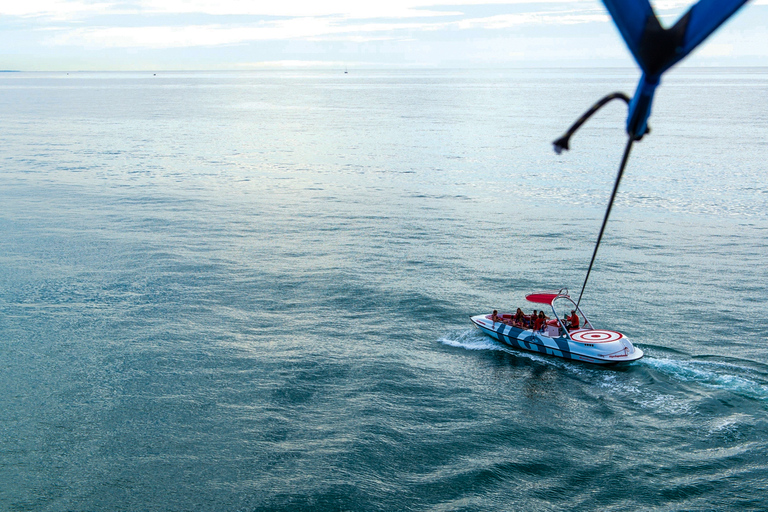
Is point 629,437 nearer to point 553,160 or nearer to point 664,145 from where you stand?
point 553,160

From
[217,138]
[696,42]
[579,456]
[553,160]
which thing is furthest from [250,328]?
[217,138]

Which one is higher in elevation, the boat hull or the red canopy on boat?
the red canopy on boat

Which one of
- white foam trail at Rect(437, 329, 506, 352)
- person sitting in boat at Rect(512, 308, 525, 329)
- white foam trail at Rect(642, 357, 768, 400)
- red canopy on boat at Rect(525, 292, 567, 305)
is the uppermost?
red canopy on boat at Rect(525, 292, 567, 305)

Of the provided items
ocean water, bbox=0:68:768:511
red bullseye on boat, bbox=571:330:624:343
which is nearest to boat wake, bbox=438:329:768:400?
ocean water, bbox=0:68:768:511

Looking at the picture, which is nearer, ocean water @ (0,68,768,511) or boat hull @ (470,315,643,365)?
ocean water @ (0,68,768,511)

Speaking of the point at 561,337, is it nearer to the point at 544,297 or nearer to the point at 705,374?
the point at 544,297

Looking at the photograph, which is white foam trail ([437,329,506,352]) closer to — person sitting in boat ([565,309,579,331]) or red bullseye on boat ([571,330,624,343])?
person sitting in boat ([565,309,579,331])

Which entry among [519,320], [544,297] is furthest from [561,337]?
[544,297]
